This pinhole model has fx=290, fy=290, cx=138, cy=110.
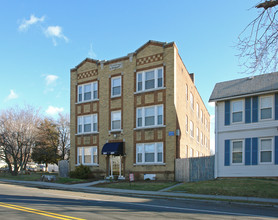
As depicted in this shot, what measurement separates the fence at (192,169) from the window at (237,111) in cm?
407

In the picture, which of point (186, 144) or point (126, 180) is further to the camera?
point (186, 144)

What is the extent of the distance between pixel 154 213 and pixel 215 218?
2.00 m

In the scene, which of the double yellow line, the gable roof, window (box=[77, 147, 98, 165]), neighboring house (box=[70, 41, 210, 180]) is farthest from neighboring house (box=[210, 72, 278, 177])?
the double yellow line

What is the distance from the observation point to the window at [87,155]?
27188 millimetres

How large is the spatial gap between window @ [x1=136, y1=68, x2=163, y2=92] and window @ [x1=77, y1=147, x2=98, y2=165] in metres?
7.41

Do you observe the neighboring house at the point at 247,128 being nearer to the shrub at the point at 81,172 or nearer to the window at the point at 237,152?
the window at the point at 237,152

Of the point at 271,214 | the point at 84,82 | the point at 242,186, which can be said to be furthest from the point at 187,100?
the point at 271,214

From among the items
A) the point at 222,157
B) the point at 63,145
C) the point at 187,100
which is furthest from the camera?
the point at 63,145

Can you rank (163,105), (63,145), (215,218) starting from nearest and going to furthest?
1. (215,218)
2. (163,105)
3. (63,145)

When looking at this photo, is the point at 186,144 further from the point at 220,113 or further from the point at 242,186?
the point at 242,186

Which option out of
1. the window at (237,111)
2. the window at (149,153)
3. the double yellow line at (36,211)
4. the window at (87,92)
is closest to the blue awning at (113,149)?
the window at (149,153)

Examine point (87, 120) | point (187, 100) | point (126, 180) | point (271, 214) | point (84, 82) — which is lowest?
point (126, 180)

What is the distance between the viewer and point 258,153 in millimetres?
19766

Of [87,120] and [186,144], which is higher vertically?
[87,120]
